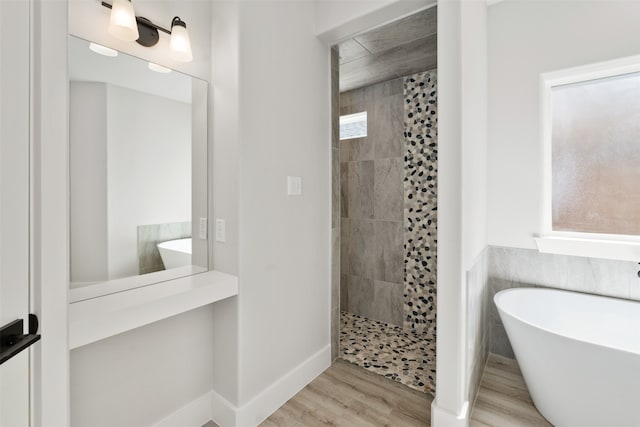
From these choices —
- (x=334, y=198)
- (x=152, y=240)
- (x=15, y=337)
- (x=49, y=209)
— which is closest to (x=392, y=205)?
(x=334, y=198)

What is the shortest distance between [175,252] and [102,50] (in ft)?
3.34

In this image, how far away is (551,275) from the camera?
2279 millimetres

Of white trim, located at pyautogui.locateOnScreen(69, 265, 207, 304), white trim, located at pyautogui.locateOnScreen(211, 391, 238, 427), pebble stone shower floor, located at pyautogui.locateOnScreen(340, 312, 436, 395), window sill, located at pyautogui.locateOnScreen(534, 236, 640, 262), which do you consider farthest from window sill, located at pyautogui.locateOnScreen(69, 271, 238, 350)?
window sill, located at pyautogui.locateOnScreen(534, 236, 640, 262)

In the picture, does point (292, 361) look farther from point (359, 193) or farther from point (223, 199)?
point (359, 193)

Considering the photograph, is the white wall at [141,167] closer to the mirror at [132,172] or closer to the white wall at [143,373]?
the mirror at [132,172]

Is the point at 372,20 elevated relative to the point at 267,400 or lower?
elevated

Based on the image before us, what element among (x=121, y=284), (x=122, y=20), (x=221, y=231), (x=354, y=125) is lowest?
(x=121, y=284)

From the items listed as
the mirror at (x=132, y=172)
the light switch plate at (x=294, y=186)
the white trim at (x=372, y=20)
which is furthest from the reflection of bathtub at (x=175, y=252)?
the white trim at (x=372, y=20)

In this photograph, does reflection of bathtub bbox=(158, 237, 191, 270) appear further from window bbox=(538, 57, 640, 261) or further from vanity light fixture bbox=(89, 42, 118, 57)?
window bbox=(538, 57, 640, 261)

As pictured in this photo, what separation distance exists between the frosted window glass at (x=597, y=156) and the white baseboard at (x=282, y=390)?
2.11 metres

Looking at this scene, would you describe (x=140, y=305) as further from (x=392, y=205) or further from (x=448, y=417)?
(x=392, y=205)

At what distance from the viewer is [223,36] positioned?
5.51 feet

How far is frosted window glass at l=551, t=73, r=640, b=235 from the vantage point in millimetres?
2068

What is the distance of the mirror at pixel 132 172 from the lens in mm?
1312
